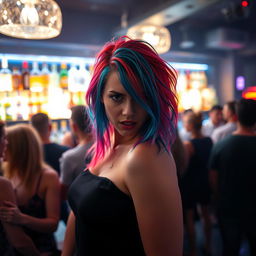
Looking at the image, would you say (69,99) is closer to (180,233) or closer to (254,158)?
(254,158)

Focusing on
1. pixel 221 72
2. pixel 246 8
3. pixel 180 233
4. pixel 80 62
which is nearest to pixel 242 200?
pixel 180 233

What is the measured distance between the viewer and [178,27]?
4512 millimetres

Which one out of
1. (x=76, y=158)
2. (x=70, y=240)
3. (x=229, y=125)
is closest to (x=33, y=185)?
(x=70, y=240)

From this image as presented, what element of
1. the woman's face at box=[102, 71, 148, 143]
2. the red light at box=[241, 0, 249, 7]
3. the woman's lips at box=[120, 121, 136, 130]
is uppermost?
the red light at box=[241, 0, 249, 7]

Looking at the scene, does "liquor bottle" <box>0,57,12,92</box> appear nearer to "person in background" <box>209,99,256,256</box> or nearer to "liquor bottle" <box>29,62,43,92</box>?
"liquor bottle" <box>29,62,43,92</box>

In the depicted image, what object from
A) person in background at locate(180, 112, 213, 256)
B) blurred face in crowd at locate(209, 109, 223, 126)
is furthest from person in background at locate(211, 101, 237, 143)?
blurred face in crowd at locate(209, 109, 223, 126)

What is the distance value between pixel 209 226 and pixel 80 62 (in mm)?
2601

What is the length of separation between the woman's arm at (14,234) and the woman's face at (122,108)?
2.03ft

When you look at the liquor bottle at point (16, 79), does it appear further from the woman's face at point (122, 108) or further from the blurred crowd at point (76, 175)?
the woman's face at point (122, 108)

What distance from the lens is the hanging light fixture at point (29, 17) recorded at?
1521 millimetres

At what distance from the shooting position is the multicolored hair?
946 millimetres

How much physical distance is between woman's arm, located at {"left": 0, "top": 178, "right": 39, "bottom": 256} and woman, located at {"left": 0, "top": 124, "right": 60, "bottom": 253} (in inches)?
3.9

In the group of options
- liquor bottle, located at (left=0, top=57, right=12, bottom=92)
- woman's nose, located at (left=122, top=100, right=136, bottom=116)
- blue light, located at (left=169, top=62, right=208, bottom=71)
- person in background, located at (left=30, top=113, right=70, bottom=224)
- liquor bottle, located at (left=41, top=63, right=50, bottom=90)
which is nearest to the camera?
woman's nose, located at (left=122, top=100, right=136, bottom=116)

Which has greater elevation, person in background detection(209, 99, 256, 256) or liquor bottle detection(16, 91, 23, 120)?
liquor bottle detection(16, 91, 23, 120)
